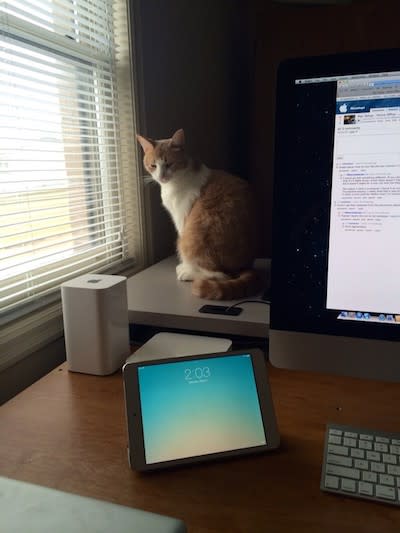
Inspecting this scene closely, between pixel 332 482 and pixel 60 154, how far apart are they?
Result: 0.93 meters

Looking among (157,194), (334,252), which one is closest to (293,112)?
(334,252)

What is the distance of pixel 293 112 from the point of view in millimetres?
537

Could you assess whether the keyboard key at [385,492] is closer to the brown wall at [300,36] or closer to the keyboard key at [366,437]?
the keyboard key at [366,437]

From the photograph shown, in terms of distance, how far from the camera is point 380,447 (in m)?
0.55

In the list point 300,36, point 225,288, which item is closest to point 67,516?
point 225,288

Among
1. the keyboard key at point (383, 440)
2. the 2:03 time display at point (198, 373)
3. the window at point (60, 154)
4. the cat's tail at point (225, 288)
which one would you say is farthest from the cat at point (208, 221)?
the keyboard key at point (383, 440)

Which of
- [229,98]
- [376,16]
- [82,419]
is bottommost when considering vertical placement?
[82,419]

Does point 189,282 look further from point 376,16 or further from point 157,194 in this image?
point 376,16

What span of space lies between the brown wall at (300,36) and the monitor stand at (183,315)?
647mm

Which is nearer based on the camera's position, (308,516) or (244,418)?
(308,516)

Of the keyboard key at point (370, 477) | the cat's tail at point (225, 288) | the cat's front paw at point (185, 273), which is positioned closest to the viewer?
the keyboard key at point (370, 477)

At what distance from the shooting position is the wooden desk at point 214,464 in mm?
468

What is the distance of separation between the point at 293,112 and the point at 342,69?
7 cm

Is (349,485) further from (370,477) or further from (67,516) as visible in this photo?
(67,516)
